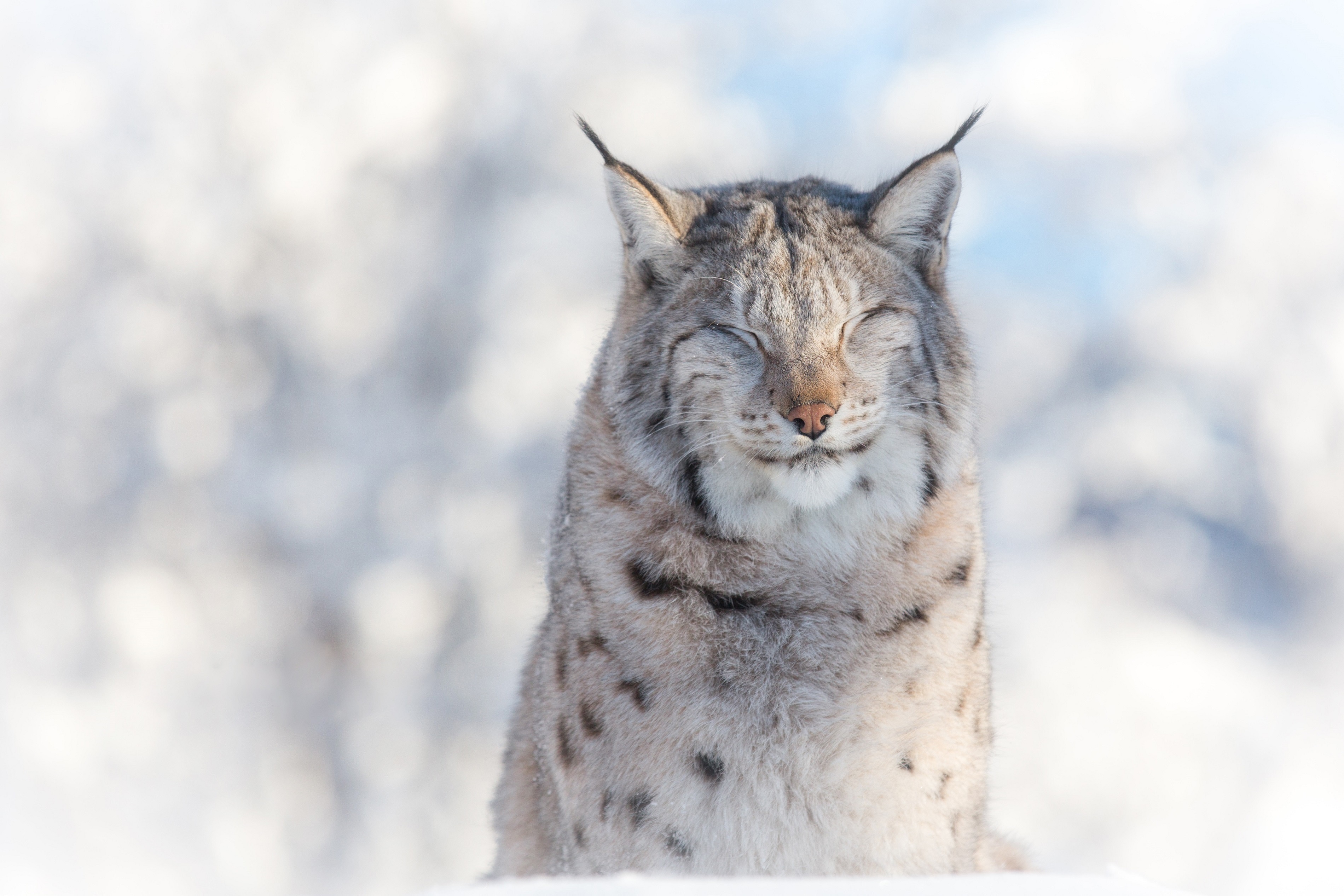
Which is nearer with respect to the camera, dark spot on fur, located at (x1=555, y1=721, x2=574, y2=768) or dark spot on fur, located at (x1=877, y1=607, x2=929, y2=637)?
dark spot on fur, located at (x1=877, y1=607, x2=929, y2=637)

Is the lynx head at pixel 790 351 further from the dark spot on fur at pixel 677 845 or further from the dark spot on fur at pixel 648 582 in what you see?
the dark spot on fur at pixel 677 845

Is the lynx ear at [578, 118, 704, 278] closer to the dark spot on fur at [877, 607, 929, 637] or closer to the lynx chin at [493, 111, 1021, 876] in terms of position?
the lynx chin at [493, 111, 1021, 876]

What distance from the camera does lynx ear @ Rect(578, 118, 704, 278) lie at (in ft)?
10.5

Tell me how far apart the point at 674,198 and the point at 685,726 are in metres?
1.45

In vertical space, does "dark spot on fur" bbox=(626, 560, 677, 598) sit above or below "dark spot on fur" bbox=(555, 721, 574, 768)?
above

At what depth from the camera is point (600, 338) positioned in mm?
3873

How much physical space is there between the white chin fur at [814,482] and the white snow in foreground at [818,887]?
976mm

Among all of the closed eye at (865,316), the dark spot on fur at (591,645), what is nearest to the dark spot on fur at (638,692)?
the dark spot on fur at (591,645)

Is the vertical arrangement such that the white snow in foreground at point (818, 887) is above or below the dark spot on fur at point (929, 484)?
below

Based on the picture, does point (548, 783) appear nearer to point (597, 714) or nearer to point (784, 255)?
point (597, 714)

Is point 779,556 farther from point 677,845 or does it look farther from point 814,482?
point 677,845

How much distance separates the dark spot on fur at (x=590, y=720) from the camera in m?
3.17

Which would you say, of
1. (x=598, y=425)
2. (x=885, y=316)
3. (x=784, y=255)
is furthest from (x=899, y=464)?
(x=598, y=425)

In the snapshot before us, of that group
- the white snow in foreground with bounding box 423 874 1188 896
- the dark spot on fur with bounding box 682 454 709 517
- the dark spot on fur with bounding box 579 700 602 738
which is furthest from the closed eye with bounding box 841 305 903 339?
the white snow in foreground with bounding box 423 874 1188 896
